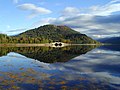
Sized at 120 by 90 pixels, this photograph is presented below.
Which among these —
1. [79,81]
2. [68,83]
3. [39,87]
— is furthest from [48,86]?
[79,81]

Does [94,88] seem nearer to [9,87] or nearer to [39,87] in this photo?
[39,87]

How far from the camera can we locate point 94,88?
36250mm

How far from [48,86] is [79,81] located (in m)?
7.41

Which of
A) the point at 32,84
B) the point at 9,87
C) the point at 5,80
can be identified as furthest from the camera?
the point at 5,80

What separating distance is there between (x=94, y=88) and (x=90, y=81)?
5.57m

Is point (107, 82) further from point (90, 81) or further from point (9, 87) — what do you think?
point (9, 87)

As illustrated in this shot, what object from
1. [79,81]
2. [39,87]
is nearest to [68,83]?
[79,81]

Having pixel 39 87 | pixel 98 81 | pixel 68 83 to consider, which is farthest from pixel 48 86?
pixel 98 81

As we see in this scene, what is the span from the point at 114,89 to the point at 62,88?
830cm

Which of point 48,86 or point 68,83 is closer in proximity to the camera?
point 48,86

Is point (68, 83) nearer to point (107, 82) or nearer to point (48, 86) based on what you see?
point (48, 86)

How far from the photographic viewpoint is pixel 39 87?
35812 mm

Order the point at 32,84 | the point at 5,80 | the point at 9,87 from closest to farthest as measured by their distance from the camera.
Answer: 1. the point at 9,87
2. the point at 32,84
3. the point at 5,80

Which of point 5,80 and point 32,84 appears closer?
point 32,84
